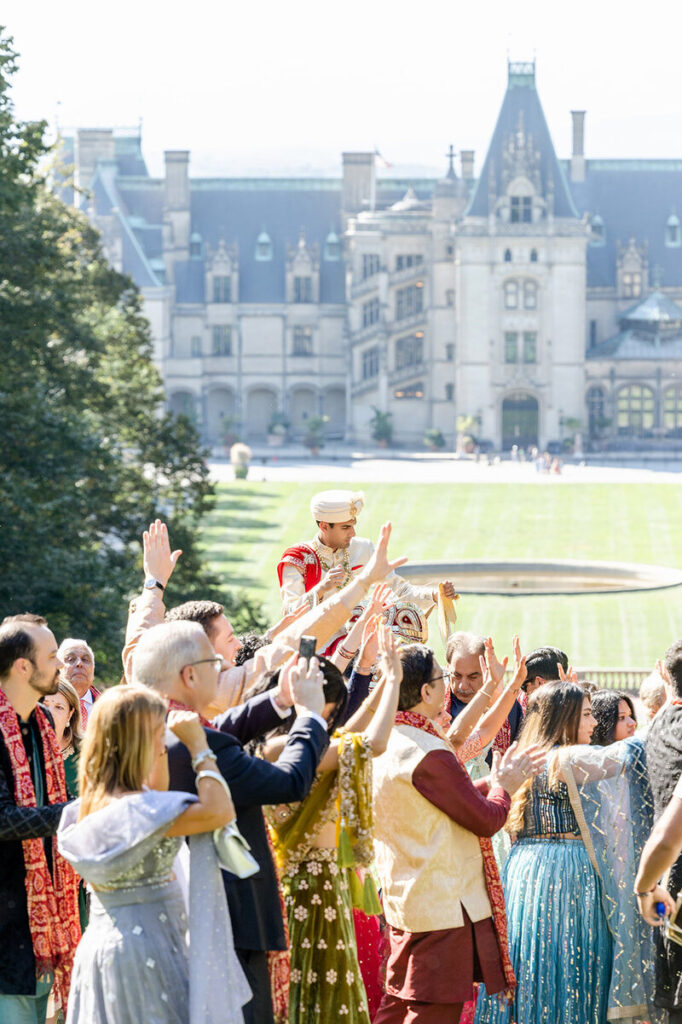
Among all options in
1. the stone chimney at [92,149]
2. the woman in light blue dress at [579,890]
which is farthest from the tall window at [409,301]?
the woman in light blue dress at [579,890]

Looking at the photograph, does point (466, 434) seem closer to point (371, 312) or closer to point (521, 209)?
point (521, 209)

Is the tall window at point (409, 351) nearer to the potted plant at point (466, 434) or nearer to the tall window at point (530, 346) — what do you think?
the tall window at point (530, 346)

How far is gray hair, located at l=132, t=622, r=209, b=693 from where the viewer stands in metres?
5.14

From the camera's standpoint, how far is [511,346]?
6906cm

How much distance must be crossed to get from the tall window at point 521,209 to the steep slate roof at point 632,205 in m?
6.64

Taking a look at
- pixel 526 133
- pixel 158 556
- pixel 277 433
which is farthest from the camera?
pixel 277 433

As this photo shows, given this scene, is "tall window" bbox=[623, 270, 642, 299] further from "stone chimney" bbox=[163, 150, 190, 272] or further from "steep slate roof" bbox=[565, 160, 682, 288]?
"stone chimney" bbox=[163, 150, 190, 272]

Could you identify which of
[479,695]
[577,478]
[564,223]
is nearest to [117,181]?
[564,223]

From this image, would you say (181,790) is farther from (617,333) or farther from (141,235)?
(141,235)

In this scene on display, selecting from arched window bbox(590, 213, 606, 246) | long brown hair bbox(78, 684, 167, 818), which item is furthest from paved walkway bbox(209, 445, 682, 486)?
long brown hair bbox(78, 684, 167, 818)

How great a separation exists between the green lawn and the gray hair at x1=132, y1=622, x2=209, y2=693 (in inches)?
923

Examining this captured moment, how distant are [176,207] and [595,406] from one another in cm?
2224

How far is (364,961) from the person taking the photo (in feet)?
22.0

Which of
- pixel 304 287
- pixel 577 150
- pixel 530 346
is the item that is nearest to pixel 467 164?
pixel 577 150
